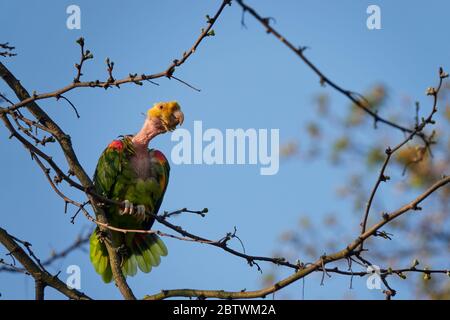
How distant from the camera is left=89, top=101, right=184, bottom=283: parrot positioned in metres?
5.99

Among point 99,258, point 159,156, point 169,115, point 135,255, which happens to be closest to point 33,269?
point 99,258

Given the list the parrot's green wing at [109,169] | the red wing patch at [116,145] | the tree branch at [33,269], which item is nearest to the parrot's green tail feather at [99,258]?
the parrot's green wing at [109,169]

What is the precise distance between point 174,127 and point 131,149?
1.56 feet

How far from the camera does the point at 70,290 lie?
4.30 meters

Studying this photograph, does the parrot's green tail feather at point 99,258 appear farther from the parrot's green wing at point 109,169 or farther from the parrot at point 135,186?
the parrot's green wing at point 109,169

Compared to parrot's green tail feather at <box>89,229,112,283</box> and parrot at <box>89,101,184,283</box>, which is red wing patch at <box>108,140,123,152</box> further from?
parrot's green tail feather at <box>89,229,112,283</box>

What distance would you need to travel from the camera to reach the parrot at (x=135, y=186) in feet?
19.7

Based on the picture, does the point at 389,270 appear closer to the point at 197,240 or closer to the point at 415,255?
the point at 197,240

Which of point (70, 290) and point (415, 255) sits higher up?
point (415, 255)

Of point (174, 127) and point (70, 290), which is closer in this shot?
point (70, 290)

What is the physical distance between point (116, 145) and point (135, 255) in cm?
96

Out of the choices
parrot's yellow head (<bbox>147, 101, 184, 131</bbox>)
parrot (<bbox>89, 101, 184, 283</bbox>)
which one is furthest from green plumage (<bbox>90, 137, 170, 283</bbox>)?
parrot's yellow head (<bbox>147, 101, 184, 131</bbox>)

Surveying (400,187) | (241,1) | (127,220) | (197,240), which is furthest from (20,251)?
(400,187)

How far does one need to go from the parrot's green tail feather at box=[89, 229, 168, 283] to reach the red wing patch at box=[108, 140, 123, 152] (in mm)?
754
